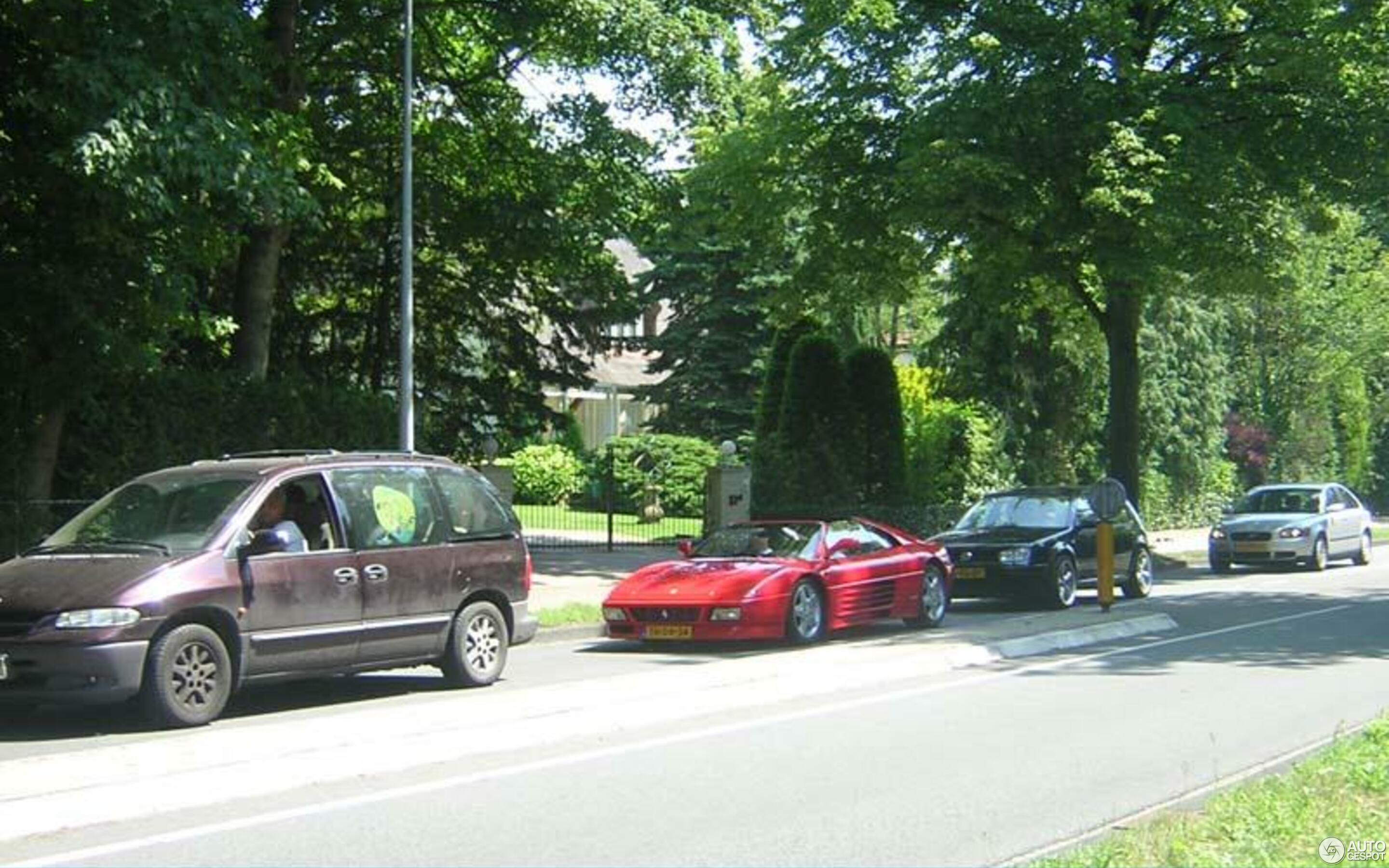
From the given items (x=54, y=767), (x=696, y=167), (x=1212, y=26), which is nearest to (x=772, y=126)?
(x=696, y=167)

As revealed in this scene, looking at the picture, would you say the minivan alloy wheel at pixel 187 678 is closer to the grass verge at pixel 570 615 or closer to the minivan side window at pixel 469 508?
the minivan side window at pixel 469 508

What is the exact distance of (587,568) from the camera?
980 inches

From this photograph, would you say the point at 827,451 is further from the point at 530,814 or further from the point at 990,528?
the point at 530,814

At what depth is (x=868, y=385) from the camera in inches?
1210

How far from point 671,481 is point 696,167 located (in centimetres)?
1317

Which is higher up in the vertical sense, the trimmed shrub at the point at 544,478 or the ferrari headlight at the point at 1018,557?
the trimmed shrub at the point at 544,478

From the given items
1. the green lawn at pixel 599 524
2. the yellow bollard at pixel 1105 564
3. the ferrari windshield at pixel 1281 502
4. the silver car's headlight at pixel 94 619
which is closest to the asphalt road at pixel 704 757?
the silver car's headlight at pixel 94 619

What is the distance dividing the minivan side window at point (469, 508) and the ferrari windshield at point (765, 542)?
345cm

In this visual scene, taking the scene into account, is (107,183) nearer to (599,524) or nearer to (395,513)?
(395,513)

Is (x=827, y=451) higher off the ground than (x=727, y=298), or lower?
lower

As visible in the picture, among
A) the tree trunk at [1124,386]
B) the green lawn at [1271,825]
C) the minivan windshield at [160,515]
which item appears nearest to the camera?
the green lawn at [1271,825]

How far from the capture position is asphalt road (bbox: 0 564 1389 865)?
6.93 m

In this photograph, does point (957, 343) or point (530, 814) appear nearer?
point (530, 814)

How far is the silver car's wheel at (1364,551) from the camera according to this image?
98.2 feet
